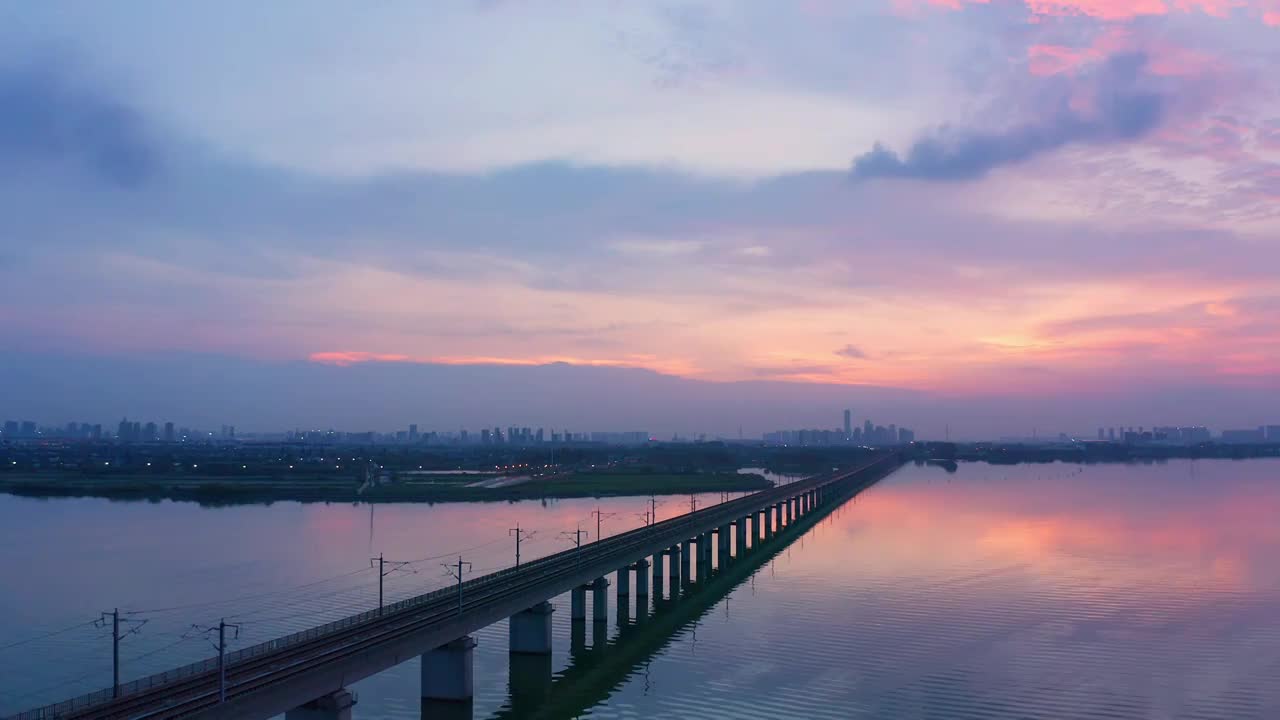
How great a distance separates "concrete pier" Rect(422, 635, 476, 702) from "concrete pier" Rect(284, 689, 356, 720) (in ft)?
26.3

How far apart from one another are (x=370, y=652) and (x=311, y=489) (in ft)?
437

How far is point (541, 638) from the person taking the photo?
48312 mm

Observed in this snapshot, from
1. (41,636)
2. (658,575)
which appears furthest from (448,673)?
(658,575)

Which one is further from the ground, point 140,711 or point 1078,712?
point 140,711

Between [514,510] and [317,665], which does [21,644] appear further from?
[514,510]

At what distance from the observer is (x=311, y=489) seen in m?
160

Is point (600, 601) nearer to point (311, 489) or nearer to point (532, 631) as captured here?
point (532, 631)

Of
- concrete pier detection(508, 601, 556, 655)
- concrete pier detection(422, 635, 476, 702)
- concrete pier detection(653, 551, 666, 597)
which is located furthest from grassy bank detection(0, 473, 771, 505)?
concrete pier detection(422, 635, 476, 702)

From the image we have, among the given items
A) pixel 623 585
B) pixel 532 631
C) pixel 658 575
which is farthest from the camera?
pixel 658 575

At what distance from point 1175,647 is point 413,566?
51.2 metres

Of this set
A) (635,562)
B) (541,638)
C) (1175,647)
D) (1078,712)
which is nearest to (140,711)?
(541,638)

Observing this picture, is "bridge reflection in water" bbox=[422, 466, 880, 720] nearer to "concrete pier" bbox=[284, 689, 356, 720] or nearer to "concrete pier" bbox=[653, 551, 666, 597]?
"concrete pier" bbox=[653, 551, 666, 597]

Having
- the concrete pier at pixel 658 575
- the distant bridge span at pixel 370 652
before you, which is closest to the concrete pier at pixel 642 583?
the distant bridge span at pixel 370 652

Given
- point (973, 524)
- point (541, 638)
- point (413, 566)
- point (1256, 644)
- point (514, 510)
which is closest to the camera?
point (541, 638)
